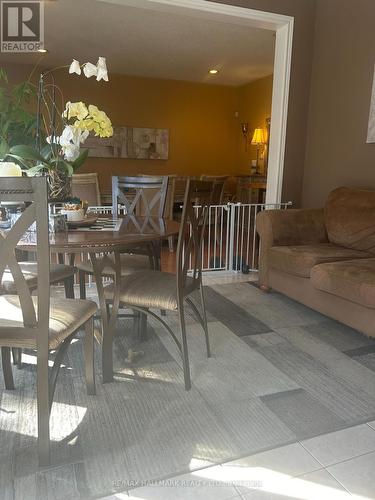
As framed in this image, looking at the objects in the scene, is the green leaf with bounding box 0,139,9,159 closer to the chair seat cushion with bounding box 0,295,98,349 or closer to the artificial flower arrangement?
the artificial flower arrangement

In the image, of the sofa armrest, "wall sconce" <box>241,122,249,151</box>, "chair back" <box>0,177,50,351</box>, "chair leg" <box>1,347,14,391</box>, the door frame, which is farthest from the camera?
"wall sconce" <box>241,122,249,151</box>

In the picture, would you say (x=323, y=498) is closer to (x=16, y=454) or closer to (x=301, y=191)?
(x=16, y=454)

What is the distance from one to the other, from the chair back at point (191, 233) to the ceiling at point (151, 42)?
10.4 ft

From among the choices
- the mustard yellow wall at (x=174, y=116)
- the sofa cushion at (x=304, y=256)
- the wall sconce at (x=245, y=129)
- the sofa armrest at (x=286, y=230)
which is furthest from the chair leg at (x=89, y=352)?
the wall sconce at (x=245, y=129)

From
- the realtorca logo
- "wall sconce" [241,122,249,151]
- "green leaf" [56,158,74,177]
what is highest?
the realtorca logo

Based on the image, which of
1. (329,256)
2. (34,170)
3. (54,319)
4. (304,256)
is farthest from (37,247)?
(329,256)

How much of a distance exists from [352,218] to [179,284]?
1906 millimetres

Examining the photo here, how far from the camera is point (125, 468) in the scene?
1.34 m

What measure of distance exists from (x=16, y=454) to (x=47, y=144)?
145 centimetres

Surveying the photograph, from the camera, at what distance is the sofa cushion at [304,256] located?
9.07 ft

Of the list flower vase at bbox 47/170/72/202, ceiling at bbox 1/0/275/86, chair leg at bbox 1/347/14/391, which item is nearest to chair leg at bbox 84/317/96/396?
chair leg at bbox 1/347/14/391

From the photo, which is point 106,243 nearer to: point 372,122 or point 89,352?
point 89,352

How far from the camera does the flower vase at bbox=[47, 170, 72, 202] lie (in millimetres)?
2000

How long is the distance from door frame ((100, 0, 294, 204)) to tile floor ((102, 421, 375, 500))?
9.75 feet
